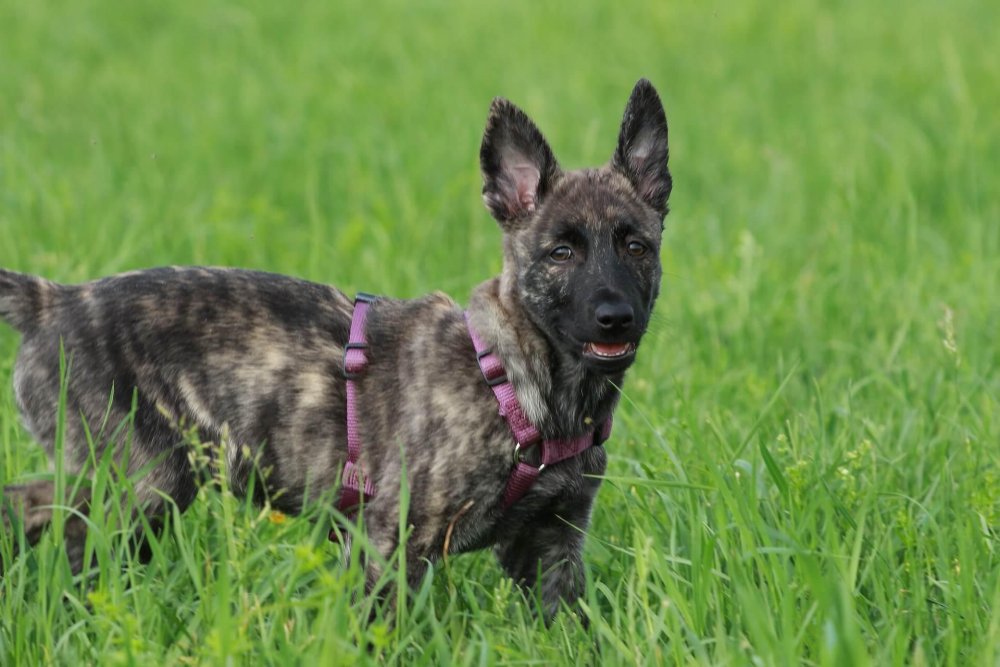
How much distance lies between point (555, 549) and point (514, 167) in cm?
121

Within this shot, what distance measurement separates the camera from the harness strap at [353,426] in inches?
157

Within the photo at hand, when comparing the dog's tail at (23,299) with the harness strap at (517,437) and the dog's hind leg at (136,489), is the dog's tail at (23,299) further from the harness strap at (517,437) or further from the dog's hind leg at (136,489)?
the harness strap at (517,437)

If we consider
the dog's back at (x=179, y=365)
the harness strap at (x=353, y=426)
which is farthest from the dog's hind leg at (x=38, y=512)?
the harness strap at (x=353, y=426)

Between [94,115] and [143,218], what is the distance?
3354mm

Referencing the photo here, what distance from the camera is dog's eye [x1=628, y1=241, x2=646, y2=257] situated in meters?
4.02

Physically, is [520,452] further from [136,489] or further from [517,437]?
[136,489]

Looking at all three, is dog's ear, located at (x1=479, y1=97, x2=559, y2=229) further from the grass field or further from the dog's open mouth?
the grass field

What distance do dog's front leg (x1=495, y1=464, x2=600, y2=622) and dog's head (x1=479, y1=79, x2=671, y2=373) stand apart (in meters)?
0.46

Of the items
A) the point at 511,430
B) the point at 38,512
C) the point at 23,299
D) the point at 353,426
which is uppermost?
the point at 23,299

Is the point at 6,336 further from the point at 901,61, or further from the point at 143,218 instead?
the point at 901,61

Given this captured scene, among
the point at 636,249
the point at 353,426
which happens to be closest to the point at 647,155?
the point at 636,249

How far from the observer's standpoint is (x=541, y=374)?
12.9 ft

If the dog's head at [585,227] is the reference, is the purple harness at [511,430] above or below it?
below

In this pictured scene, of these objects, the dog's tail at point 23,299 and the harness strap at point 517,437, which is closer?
the harness strap at point 517,437
